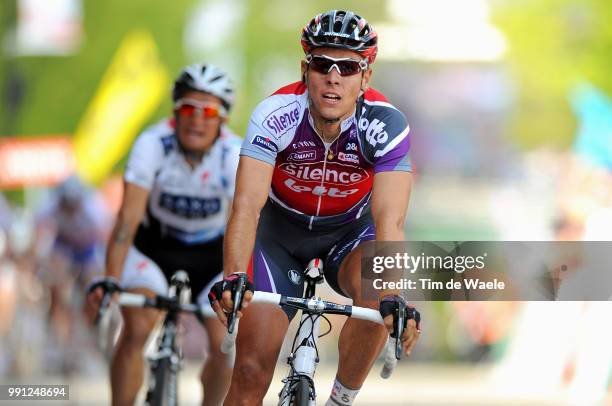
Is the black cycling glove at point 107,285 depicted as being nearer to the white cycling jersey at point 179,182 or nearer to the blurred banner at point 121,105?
the white cycling jersey at point 179,182

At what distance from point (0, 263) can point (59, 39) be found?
10.6 metres

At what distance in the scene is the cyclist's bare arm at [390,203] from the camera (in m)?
6.43

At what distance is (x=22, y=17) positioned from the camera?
89.8 ft

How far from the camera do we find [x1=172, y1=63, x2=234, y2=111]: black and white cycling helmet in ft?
28.8

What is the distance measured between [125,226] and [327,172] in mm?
1977

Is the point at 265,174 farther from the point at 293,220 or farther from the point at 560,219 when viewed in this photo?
the point at 560,219

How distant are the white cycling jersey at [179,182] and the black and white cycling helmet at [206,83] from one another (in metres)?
0.22

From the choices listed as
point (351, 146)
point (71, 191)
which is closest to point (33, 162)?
point (71, 191)

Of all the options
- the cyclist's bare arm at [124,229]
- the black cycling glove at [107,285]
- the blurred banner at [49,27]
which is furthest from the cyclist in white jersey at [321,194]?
the blurred banner at [49,27]

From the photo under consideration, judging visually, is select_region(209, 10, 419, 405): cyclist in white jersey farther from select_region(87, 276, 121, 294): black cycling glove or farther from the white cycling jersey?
the white cycling jersey

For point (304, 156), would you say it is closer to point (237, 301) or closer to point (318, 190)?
point (318, 190)

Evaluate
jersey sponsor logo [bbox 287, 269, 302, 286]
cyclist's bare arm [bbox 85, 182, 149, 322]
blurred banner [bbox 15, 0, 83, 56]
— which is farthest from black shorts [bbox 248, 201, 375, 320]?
blurred banner [bbox 15, 0, 83, 56]

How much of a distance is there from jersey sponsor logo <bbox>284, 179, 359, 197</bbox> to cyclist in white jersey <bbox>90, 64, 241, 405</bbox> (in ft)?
5.68

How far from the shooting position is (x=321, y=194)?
23.2 feet
